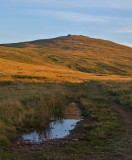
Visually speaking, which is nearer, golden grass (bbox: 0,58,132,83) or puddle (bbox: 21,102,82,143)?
puddle (bbox: 21,102,82,143)

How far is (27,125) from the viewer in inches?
442

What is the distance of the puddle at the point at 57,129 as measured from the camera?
31.4 feet

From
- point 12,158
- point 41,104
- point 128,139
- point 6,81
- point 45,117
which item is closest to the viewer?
point 12,158

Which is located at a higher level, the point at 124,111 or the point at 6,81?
the point at 6,81

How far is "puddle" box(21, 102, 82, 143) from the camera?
956 cm

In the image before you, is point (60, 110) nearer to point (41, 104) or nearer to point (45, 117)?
point (41, 104)

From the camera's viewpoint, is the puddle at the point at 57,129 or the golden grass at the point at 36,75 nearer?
the puddle at the point at 57,129

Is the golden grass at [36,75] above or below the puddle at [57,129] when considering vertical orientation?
above

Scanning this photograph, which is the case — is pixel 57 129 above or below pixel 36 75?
below

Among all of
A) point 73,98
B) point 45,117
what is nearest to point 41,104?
point 45,117

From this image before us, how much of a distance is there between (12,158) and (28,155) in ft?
1.93

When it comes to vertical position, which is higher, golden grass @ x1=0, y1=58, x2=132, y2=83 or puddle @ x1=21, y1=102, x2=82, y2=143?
golden grass @ x1=0, y1=58, x2=132, y2=83

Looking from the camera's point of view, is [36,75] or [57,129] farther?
[36,75]

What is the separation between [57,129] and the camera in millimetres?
11195
